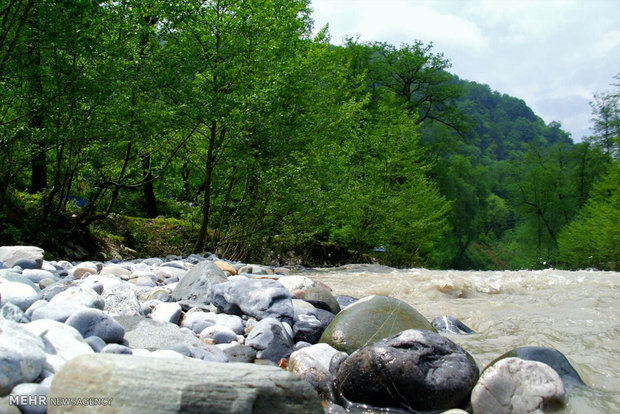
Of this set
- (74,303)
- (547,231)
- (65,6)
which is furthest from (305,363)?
(547,231)

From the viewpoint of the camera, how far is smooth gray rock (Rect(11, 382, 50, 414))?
206cm

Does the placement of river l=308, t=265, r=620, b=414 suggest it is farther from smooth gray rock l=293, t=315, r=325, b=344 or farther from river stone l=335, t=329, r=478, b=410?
smooth gray rock l=293, t=315, r=325, b=344

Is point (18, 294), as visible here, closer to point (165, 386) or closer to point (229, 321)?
point (229, 321)

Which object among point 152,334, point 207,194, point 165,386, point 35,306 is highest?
point 207,194

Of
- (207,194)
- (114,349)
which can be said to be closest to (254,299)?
(114,349)

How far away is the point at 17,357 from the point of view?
2.22 m

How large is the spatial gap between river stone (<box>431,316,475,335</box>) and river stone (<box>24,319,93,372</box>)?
137 inches

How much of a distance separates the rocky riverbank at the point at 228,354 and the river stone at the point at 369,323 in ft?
0.03

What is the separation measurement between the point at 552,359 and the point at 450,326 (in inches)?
65.6

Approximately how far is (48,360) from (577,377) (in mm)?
3363

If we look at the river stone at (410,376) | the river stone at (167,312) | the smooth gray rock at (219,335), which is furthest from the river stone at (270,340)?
the river stone at (167,312)

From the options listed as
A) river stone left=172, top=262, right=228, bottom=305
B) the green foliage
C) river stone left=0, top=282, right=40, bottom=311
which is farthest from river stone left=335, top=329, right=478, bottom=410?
the green foliage

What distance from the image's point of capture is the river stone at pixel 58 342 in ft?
8.14

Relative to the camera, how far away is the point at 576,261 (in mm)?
23250
